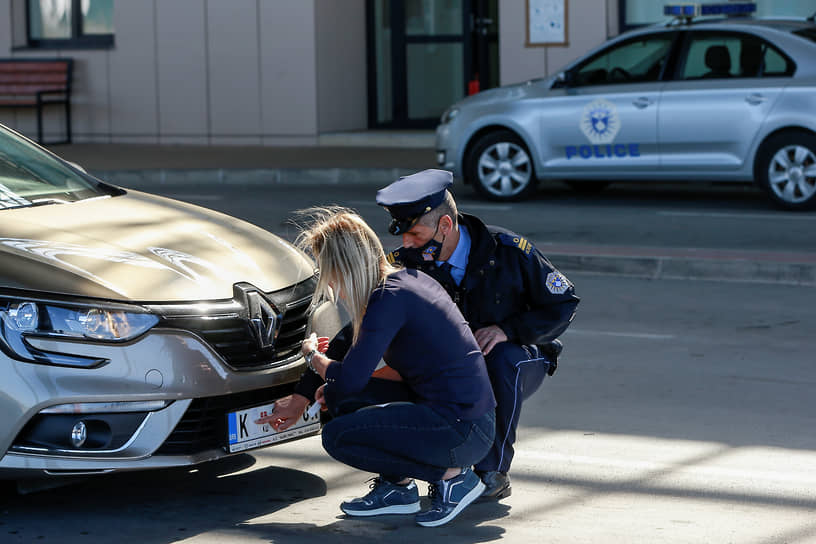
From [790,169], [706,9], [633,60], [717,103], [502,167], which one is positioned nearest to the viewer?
[790,169]

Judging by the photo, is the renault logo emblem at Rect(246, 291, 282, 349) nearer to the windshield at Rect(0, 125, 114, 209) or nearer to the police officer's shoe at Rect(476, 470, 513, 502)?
the police officer's shoe at Rect(476, 470, 513, 502)

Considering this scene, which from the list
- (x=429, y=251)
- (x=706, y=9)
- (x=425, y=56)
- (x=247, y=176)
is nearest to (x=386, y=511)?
(x=429, y=251)

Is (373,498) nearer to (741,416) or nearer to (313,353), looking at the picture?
(313,353)

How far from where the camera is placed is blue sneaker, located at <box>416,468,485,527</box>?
473 cm

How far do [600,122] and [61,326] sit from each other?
9.13m

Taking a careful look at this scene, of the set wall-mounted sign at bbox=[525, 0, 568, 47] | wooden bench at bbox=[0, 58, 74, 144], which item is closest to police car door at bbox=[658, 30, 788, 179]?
wall-mounted sign at bbox=[525, 0, 568, 47]

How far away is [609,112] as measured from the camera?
12.9 meters

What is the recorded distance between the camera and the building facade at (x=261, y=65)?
1944cm

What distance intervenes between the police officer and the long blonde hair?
0.34m

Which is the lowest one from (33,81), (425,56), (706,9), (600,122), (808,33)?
(600,122)

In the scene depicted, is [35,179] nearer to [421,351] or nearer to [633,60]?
[421,351]

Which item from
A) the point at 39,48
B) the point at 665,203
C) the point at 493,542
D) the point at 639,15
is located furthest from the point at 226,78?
the point at 493,542

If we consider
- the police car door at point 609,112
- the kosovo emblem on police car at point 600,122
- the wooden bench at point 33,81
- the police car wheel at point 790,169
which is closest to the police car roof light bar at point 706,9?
the police car door at point 609,112

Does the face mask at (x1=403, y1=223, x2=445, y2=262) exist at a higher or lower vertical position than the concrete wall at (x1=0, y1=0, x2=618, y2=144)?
lower
